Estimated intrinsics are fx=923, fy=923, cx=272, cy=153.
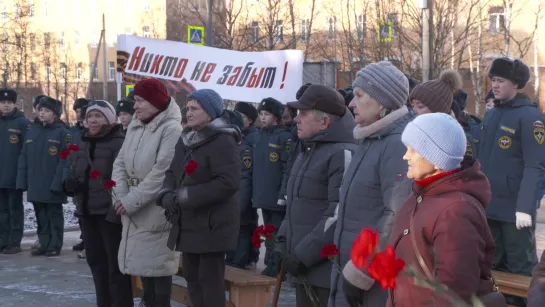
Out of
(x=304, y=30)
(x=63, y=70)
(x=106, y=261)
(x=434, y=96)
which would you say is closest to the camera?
(x=434, y=96)

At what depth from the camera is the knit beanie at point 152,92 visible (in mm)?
6839

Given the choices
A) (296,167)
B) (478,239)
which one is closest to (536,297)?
(478,239)

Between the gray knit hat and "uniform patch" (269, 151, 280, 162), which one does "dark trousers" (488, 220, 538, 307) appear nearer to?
the gray knit hat

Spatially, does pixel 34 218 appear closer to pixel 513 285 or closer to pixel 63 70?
pixel 513 285

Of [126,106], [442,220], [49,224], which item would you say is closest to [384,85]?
[442,220]

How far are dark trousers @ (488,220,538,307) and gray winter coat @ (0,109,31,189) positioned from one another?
23.0 feet

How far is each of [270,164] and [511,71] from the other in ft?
13.5

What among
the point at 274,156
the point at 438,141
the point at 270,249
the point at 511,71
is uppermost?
the point at 511,71

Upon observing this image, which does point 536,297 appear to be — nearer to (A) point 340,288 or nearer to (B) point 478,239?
(B) point 478,239

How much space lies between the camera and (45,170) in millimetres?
11617

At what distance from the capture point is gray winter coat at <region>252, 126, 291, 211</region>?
1041cm

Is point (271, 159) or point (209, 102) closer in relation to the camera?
point (209, 102)

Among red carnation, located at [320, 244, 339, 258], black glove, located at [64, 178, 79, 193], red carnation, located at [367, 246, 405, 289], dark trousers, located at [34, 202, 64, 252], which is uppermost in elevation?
red carnation, located at [367, 246, 405, 289]

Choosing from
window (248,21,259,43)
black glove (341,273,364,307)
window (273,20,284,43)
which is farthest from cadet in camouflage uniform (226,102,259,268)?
window (273,20,284,43)
